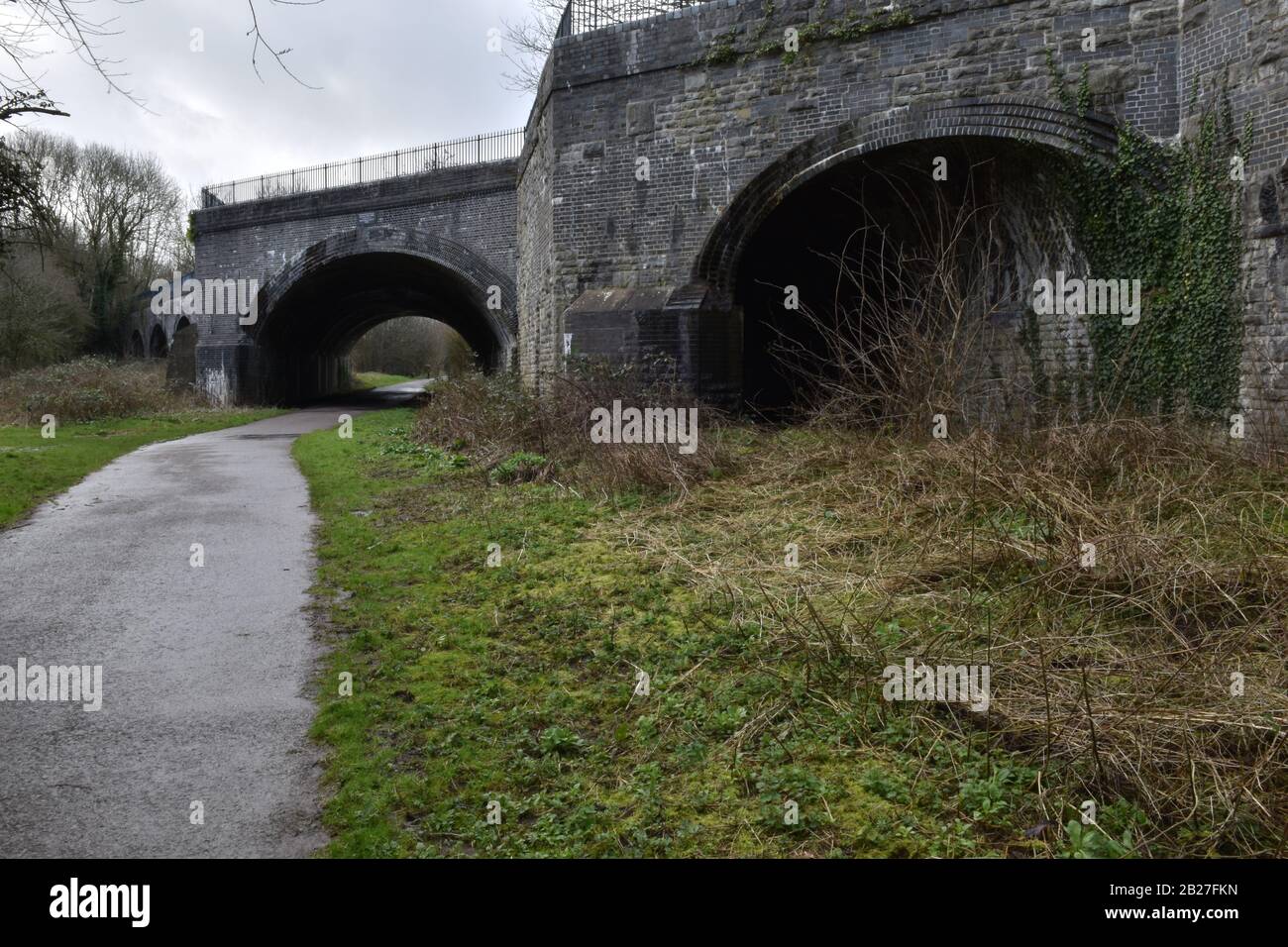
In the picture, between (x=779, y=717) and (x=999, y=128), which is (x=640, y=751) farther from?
(x=999, y=128)

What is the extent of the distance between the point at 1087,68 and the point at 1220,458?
554cm

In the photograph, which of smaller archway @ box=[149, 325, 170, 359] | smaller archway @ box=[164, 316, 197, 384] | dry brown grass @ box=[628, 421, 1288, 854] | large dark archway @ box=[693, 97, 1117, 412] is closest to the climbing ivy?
large dark archway @ box=[693, 97, 1117, 412]

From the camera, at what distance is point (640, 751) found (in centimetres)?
396

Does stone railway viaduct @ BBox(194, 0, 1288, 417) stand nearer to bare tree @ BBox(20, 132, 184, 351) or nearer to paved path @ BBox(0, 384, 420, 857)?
paved path @ BBox(0, 384, 420, 857)

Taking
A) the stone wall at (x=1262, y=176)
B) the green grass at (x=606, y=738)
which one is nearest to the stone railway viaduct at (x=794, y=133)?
the stone wall at (x=1262, y=176)

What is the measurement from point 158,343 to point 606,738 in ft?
175

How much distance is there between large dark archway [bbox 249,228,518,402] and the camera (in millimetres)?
22562

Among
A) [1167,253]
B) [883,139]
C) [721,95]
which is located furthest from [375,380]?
[1167,253]

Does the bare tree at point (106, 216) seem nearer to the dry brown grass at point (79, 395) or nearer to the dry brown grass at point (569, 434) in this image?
the dry brown grass at point (79, 395)

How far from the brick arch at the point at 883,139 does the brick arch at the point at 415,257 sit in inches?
360

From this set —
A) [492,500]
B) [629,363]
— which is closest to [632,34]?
[629,363]

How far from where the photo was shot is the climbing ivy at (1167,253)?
9.54 m

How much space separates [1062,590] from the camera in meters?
5.23

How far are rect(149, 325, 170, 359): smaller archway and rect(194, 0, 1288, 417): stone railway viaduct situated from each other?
37183mm
